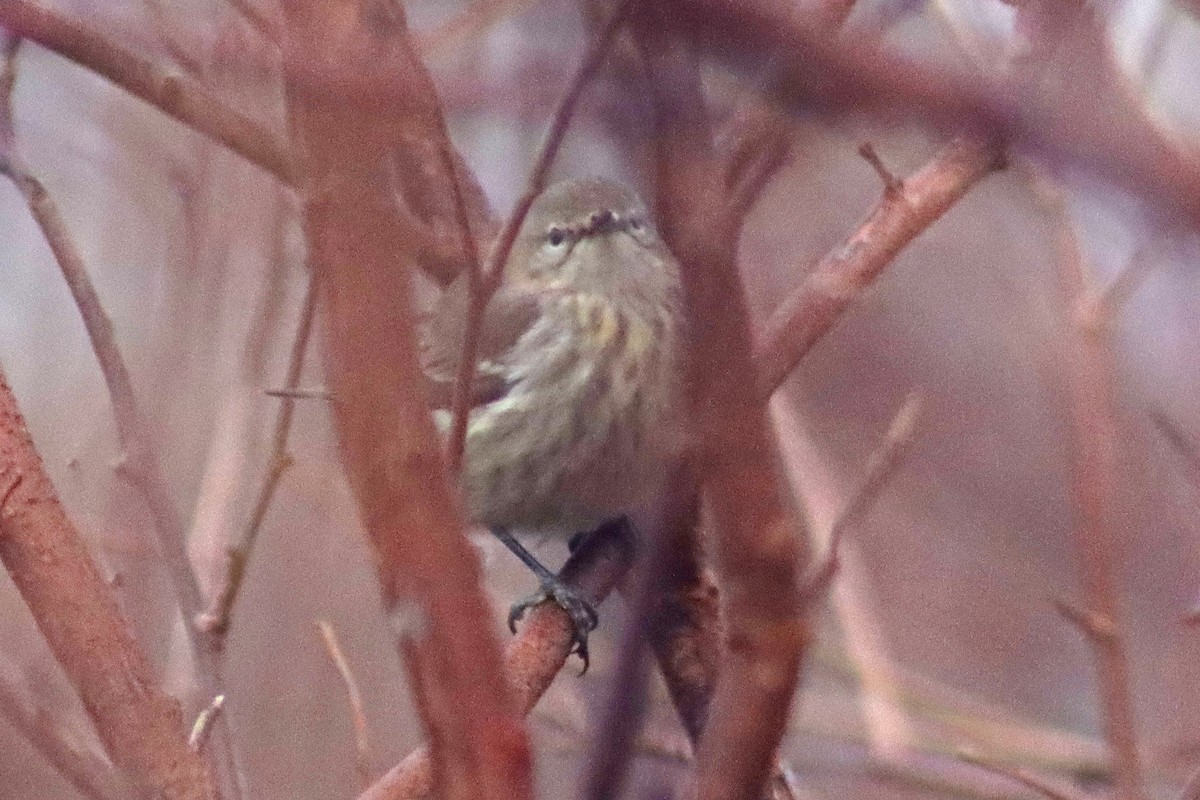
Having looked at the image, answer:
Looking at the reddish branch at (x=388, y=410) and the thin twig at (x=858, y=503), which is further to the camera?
the thin twig at (x=858, y=503)

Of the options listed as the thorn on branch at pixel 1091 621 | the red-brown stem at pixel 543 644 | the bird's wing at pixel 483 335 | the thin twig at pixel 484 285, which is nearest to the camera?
the thin twig at pixel 484 285

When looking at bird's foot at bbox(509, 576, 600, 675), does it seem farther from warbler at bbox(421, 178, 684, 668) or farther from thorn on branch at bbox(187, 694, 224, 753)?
thorn on branch at bbox(187, 694, 224, 753)

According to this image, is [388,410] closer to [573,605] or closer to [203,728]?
[203,728]

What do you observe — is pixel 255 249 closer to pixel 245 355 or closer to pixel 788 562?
pixel 245 355

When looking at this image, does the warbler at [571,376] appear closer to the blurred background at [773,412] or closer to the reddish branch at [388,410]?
the blurred background at [773,412]

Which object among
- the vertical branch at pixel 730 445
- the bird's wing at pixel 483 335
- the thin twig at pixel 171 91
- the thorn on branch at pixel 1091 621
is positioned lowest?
the vertical branch at pixel 730 445

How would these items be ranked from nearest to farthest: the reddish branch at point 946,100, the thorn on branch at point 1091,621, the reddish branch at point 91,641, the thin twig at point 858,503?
1. the reddish branch at point 946,100
2. the thin twig at point 858,503
3. the reddish branch at point 91,641
4. the thorn on branch at point 1091,621

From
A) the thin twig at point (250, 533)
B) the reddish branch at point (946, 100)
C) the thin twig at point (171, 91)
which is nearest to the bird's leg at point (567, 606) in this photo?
the thin twig at point (250, 533)
